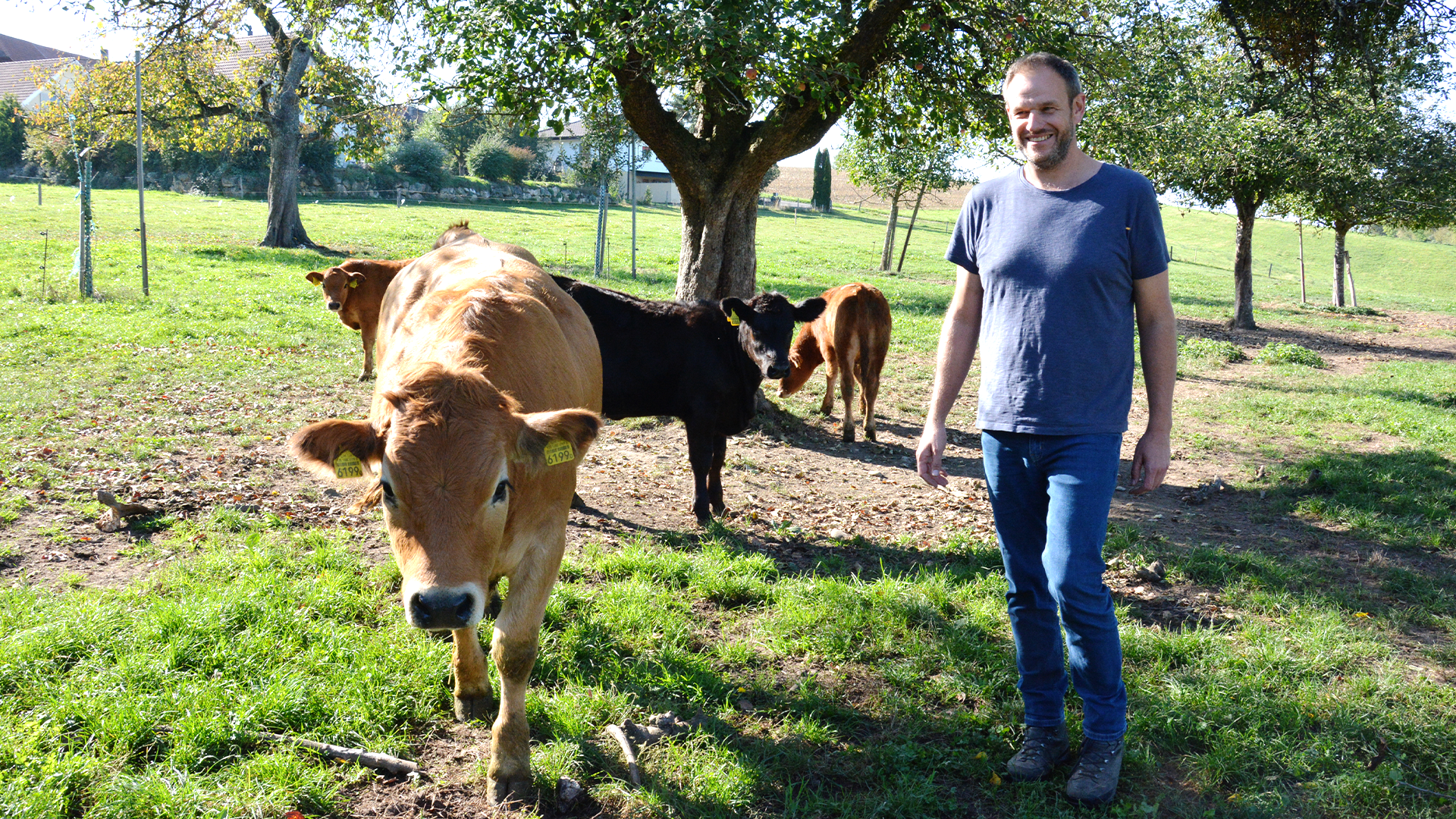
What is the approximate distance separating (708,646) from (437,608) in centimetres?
215

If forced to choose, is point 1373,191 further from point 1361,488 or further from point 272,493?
point 272,493

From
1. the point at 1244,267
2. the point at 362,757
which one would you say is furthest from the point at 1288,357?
the point at 362,757

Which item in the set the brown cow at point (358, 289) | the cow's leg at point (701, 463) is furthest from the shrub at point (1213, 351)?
the brown cow at point (358, 289)

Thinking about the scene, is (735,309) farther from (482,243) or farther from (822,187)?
(822,187)

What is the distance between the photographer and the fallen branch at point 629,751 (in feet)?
11.5

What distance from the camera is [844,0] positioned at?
8594mm

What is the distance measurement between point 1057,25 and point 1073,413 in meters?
8.28

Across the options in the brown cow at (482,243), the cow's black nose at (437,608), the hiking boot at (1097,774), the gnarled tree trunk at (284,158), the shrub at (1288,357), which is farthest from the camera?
the gnarled tree trunk at (284,158)

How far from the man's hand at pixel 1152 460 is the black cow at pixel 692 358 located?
4105 mm

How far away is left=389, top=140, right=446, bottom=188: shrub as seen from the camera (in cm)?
5259

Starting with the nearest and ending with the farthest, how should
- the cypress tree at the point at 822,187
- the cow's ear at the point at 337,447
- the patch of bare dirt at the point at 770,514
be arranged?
1. the cow's ear at the point at 337,447
2. the patch of bare dirt at the point at 770,514
3. the cypress tree at the point at 822,187

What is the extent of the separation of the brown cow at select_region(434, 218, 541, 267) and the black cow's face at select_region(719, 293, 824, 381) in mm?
1816

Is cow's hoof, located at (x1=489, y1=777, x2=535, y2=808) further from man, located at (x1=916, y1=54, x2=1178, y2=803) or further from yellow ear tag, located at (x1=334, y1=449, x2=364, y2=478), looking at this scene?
man, located at (x1=916, y1=54, x2=1178, y2=803)

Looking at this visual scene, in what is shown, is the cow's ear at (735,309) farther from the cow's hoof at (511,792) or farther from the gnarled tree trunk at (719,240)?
the cow's hoof at (511,792)
